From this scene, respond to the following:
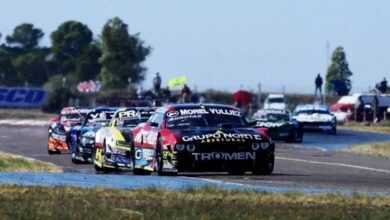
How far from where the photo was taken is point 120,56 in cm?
9675

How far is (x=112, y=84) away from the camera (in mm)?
97375

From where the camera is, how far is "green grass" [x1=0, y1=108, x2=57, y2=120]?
7758cm

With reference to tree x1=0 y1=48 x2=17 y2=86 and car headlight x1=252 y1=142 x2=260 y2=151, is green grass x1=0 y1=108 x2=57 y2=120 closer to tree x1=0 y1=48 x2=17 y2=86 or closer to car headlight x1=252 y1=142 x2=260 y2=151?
tree x1=0 y1=48 x2=17 y2=86

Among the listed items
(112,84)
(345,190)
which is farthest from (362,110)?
(345,190)

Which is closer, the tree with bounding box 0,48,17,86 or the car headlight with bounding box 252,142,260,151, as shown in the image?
the car headlight with bounding box 252,142,260,151

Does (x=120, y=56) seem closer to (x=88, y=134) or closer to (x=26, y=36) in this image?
(x=26, y=36)

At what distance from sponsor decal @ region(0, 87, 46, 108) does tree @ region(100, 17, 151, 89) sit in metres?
10.7

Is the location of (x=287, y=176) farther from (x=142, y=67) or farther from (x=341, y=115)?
(x=142, y=67)

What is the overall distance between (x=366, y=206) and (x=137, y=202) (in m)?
2.66

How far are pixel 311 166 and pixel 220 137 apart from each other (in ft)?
19.5

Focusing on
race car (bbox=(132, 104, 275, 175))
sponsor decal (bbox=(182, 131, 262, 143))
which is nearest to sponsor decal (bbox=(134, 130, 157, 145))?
race car (bbox=(132, 104, 275, 175))

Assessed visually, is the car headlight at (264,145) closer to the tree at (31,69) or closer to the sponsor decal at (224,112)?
the sponsor decal at (224,112)

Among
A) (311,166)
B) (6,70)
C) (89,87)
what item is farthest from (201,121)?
(6,70)

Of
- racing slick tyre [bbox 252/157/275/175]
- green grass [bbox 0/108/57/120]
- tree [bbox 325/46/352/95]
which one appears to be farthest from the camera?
tree [bbox 325/46/352/95]
